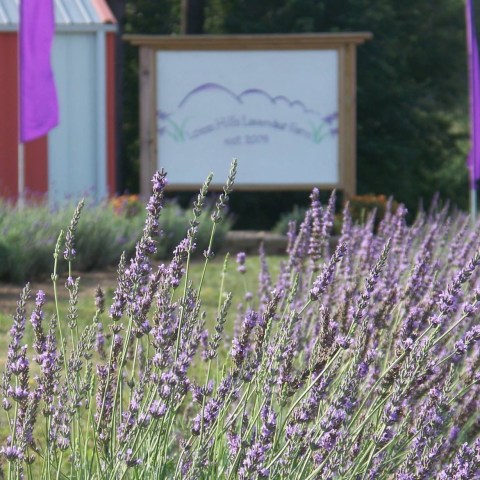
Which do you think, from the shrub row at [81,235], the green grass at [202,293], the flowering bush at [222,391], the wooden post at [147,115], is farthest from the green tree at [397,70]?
the flowering bush at [222,391]

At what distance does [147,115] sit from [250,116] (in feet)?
4.16

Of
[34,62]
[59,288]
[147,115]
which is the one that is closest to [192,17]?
[147,115]

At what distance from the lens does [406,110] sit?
2681cm

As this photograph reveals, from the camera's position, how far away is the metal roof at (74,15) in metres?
15.7

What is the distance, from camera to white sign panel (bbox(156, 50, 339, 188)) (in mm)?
15445

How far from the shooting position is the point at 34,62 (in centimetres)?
1270

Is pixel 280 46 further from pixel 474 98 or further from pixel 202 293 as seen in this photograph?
pixel 202 293

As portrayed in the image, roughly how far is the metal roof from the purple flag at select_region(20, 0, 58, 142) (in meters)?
2.90

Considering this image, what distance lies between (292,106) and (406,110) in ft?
37.8

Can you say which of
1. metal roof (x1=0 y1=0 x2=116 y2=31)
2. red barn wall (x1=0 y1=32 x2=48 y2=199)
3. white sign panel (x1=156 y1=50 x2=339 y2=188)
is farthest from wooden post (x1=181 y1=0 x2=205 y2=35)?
white sign panel (x1=156 y1=50 x2=339 y2=188)

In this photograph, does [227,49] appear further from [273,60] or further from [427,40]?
[427,40]

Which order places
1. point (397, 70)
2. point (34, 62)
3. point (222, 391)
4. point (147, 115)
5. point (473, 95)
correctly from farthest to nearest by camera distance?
point (397, 70) → point (147, 115) → point (473, 95) → point (34, 62) → point (222, 391)

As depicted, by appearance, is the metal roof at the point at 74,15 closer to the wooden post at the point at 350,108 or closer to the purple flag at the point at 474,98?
the wooden post at the point at 350,108

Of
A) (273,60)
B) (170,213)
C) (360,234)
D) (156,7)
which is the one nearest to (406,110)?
(156,7)
